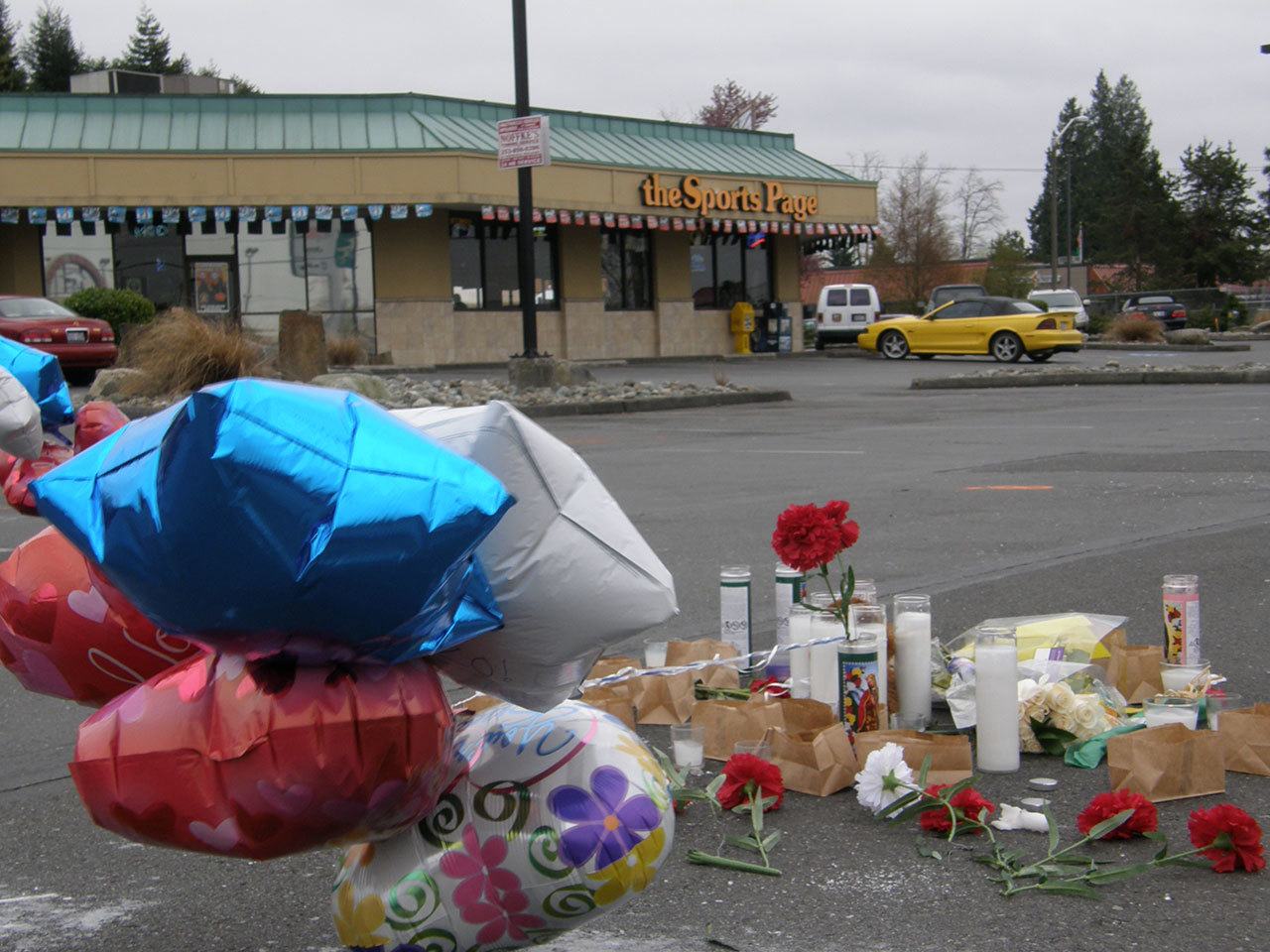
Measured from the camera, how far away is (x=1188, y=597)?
4789 millimetres

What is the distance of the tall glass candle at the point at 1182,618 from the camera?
188 inches

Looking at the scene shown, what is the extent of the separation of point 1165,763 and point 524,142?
640 inches

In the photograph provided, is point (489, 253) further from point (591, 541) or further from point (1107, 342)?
point (591, 541)

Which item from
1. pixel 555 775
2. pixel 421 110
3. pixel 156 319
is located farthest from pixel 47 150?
pixel 555 775

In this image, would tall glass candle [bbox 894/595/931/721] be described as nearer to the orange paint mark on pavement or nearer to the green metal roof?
the orange paint mark on pavement

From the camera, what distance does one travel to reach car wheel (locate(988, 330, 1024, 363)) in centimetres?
3162

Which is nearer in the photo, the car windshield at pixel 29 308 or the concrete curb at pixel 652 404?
the concrete curb at pixel 652 404

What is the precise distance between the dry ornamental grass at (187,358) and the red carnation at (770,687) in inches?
568

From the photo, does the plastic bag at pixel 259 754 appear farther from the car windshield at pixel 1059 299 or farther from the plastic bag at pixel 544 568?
the car windshield at pixel 1059 299

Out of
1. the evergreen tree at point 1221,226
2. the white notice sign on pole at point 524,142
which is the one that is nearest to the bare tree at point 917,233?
the evergreen tree at point 1221,226

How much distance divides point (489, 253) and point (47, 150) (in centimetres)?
952

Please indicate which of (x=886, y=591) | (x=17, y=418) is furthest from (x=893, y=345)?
(x=17, y=418)

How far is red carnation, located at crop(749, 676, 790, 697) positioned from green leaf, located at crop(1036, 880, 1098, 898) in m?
1.37

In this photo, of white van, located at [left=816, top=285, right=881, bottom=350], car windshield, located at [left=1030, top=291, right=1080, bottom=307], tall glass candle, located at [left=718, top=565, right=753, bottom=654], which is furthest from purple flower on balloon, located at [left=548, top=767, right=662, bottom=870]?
car windshield, located at [left=1030, top=291, right=1080, bottom=307]
